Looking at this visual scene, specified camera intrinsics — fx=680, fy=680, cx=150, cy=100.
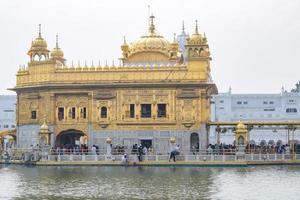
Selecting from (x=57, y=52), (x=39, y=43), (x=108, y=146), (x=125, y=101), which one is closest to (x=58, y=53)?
(x=57, y=52)

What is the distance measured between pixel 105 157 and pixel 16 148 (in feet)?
25.6

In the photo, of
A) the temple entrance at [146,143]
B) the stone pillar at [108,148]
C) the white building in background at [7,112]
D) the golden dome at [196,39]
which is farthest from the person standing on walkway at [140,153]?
the white building in background at [7,112]

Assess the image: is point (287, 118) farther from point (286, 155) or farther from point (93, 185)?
point (93, 185)

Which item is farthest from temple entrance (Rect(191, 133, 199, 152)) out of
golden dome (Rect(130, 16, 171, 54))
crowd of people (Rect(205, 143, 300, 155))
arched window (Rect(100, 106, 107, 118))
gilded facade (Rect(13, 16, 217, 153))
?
golden dome (Rect(130, 16, 171, 54))

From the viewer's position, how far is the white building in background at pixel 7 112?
316 feet

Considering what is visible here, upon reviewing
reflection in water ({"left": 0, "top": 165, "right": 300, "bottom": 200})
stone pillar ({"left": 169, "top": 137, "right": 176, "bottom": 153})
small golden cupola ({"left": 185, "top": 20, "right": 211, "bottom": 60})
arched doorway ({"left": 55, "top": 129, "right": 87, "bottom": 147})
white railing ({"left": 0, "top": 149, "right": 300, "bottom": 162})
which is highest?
small golden cupola ({"left": 185, "top": 20, "right": 211, "bottom": 60})

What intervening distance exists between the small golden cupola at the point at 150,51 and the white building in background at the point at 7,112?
5128cm

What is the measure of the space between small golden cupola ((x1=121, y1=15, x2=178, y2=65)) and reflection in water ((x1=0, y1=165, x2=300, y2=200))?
12320mm

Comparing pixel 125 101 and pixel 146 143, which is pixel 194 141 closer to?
pixel 146 143

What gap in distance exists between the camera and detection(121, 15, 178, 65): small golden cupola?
47406 millimetres

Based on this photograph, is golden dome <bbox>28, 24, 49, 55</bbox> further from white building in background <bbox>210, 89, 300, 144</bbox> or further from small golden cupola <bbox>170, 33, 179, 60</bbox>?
white building in background <bbox>210, 89, 300, 144</bbox>

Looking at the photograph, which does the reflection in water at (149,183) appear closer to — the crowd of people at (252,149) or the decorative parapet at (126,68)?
the crowd of people at (252,149)

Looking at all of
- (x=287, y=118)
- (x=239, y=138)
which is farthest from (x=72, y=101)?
(x=287, y=118)

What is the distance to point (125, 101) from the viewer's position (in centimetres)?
4434
